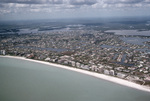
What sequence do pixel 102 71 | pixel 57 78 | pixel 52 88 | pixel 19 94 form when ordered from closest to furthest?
1. pixel 19 94
2. pixel 52 88
3. pixel 57 78
4. pixel 102 71

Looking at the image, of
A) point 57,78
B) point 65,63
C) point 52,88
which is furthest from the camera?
point 65,63

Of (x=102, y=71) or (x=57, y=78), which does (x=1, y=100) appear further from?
(x=102, y=71)

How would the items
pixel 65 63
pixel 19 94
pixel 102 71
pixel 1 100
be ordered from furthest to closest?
pixel 65 63 → pixel 102 71 → pixel 19 94 → pixel 1 100

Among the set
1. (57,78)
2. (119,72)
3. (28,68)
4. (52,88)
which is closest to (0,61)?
(28,68)

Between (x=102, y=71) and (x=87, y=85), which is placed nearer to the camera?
(x=87, y=85)

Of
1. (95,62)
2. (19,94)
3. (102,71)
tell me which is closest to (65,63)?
(95,62)

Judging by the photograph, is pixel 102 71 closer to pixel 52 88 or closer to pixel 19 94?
pixel 52 88
